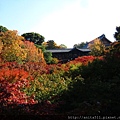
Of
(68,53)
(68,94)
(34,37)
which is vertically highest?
(34,37)

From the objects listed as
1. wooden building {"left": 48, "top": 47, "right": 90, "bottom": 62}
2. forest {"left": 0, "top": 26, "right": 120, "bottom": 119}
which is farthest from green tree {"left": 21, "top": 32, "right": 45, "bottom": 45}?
forest {"left": 0, "top": 26, "right": 120, "bottom": 119}

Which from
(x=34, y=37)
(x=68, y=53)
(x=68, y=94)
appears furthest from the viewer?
(x=68, y=53)

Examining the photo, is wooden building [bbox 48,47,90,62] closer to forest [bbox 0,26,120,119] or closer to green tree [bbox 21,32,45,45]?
green tree [bbox 21,32,45,45]

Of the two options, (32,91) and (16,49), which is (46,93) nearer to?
(32,91)

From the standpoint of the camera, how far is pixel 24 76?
Answer: 17.0 m

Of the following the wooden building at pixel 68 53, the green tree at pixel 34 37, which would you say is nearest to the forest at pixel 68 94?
the green tree at pixel 34 37

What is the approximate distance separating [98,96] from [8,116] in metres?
3.77

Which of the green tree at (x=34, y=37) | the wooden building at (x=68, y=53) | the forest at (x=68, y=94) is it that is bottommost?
the forest at (x=68, y=94)

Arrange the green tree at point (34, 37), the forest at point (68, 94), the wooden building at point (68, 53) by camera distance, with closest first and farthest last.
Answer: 1. the forest at point (68, 94)
2. the green tree at point (34, 37)
3. the wooden building at point (68, 53)

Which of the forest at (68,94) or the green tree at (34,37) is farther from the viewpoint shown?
the green tree at (34,37)

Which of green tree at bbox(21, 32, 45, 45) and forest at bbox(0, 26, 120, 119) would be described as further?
green tree at bbox(21, 32, 45, 45)

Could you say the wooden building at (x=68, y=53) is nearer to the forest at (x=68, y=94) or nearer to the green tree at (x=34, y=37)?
the green tree at (x=34, y=37)

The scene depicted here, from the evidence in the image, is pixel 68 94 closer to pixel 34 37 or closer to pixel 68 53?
pixel 34 37

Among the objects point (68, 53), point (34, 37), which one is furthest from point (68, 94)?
point (68, 53)
